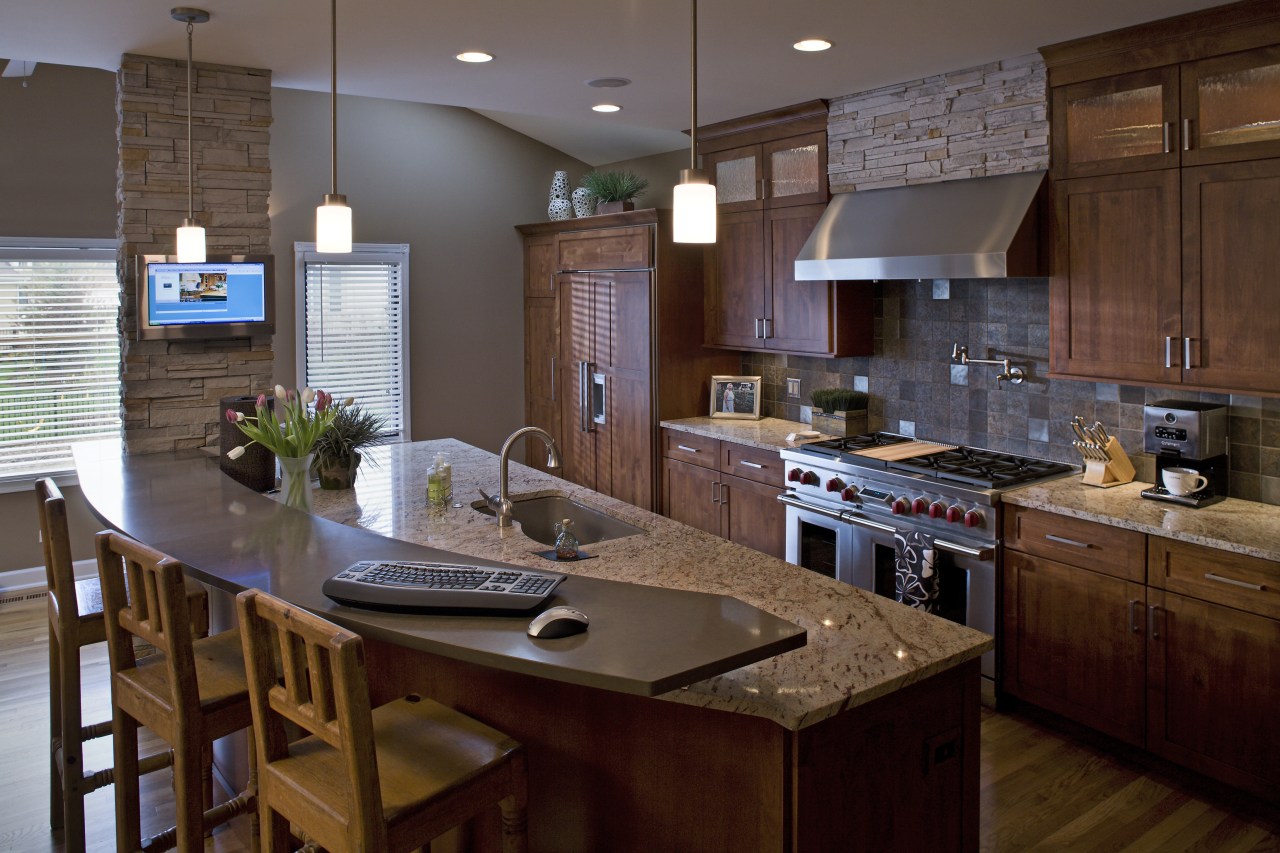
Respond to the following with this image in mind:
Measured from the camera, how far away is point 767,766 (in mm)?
1847

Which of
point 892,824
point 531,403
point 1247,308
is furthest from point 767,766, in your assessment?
point 531,403

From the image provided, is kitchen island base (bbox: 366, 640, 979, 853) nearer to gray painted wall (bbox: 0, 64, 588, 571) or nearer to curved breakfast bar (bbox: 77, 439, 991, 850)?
curved breakfast bar (bbox: 77, 439, 991, 850)

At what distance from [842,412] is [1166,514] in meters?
1.82

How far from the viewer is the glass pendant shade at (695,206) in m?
2.30

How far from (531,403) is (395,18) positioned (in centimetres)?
380

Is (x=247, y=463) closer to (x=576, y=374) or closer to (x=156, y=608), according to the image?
(x=156, y=608)

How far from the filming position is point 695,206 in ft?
7.57

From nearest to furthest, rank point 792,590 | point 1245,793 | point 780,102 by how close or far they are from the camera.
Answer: point 792,590
point 1245,793
point 780,102

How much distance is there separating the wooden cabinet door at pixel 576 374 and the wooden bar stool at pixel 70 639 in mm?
3408

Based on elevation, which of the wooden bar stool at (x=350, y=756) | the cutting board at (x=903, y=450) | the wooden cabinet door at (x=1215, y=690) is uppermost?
the cutting board at (x=903, y=450)

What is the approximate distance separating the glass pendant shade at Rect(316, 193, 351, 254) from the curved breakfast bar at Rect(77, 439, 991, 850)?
84 centimetres

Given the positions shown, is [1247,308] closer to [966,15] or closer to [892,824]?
[966,15]

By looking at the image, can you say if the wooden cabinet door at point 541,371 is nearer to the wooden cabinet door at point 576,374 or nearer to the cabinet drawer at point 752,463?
the wooden cabinet door at point 576,374

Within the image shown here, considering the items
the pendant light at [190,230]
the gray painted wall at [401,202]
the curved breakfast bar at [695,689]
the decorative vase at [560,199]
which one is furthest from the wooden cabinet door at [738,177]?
the curved breakfast bar at [695,689]
